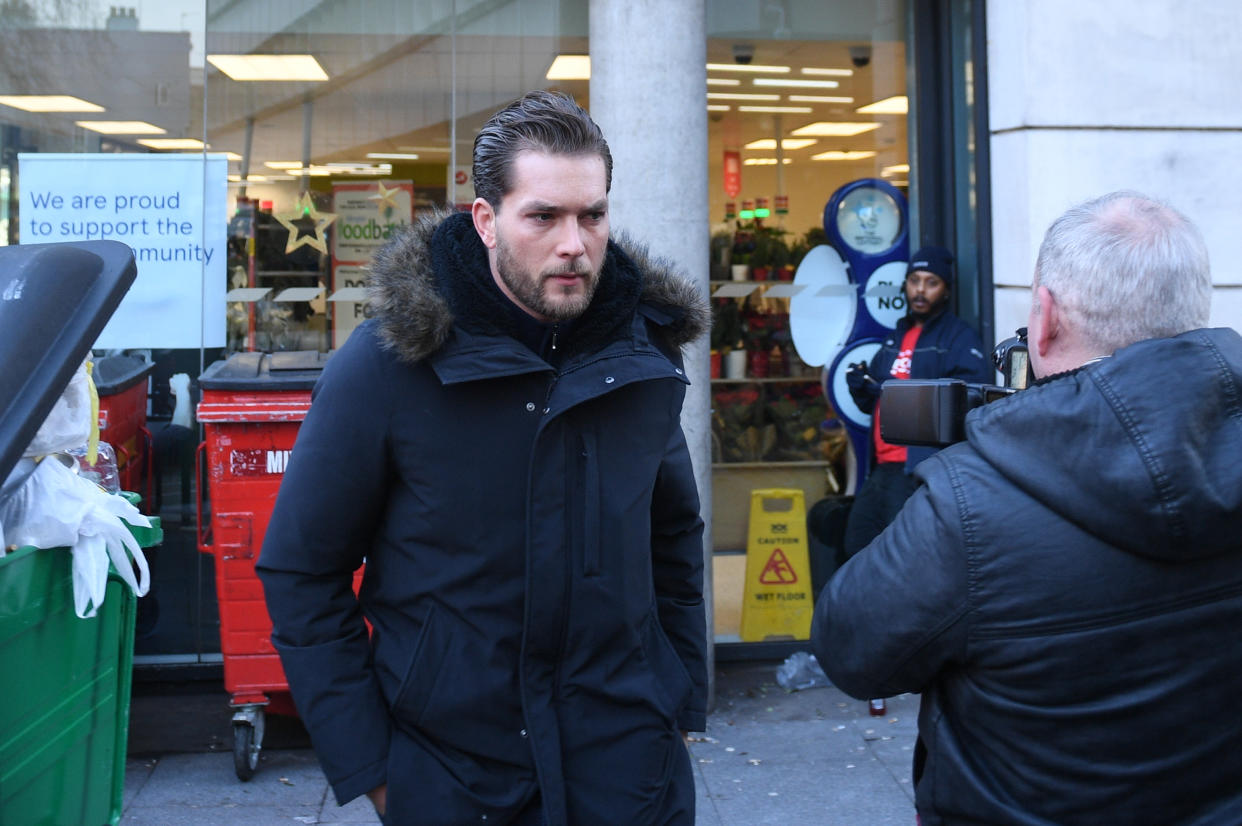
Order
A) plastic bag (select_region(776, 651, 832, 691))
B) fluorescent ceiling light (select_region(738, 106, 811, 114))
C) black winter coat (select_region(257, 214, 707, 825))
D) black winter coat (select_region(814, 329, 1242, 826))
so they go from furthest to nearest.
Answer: fluorescent ceiling light (select_region(738, 106, 811, 114)) < plastic bag (select_region(776, 651, 832, 691)) < black winter coat (select_region(257, 214, 707, 825)) < black winter coat (select_region(814, 329, 1242, 826))

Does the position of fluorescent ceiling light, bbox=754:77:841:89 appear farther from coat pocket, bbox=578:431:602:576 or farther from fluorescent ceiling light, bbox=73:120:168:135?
coat pocket, bbox=578:431:602:576

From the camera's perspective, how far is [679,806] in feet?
8.07

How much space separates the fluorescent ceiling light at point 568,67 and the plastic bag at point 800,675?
3.07 meters

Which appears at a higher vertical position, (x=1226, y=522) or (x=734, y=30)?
(x=734, y=30)

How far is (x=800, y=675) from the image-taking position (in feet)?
20.5

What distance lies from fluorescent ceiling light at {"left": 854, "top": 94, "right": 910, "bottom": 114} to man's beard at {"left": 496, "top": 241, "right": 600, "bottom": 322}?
4710 mm

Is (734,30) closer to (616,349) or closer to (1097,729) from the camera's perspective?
(616,349)

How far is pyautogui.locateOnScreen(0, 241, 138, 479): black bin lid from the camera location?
2.45 metres

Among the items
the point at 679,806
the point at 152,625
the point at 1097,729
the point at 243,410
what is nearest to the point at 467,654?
the point at 679,806

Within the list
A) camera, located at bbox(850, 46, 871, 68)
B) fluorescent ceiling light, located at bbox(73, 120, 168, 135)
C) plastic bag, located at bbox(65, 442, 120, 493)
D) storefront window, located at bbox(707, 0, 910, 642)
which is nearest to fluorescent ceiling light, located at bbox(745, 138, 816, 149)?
storefront window, located at bbox(707, 0, 910, 642)

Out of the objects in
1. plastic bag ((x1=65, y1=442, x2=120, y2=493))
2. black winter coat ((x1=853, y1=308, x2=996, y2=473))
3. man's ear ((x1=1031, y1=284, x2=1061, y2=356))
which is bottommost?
plastic bag ((x1=65, y1=442, x2=120, y2=493))

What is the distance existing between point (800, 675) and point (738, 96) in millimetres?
2902

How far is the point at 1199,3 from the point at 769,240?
2.22 metres

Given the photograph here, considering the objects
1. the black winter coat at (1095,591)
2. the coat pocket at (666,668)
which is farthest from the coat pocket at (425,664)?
the black winter coat at (1095,591)
